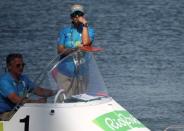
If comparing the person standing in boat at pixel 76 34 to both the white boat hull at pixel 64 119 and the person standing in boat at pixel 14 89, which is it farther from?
the white boat hull at pixel 64 119

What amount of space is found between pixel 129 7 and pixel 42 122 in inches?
1203

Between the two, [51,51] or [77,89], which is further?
[51,51]

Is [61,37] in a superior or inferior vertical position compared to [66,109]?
superior

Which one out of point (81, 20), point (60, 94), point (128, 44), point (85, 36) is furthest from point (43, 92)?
point (128, 44)

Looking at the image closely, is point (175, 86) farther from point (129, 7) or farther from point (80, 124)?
point (129, 7)

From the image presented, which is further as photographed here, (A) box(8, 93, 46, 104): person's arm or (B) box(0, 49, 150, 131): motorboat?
(A) box(8, 93, 46, 104): person's arm

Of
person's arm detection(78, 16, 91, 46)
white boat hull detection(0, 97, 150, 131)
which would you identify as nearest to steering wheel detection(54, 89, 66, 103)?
white boat hull detection(0, 97, 150, 131)

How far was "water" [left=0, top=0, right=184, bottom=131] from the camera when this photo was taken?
1492 centimetres

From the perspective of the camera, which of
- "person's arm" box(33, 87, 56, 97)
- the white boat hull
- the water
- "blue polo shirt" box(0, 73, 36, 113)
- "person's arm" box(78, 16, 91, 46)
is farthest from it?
the water

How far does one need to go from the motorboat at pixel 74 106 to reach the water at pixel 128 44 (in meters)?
4.07

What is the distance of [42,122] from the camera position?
8.05m

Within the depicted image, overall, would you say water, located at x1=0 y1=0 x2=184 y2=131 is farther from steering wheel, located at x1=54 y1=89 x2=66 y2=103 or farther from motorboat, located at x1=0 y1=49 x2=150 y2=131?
steering wheel, located at x1=54 y1=89 x2=66 y2=103

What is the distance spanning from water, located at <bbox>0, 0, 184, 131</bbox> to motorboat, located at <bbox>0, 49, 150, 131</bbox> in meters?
4.07

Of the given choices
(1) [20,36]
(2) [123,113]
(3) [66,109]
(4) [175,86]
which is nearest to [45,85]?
(3) [66,109]
